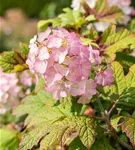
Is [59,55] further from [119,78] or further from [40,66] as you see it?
[119,78]

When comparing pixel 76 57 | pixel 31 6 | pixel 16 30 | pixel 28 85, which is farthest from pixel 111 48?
pixel 31 6

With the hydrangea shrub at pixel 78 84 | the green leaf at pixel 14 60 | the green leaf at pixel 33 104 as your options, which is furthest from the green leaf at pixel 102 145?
the green leaf at pixel 14 60

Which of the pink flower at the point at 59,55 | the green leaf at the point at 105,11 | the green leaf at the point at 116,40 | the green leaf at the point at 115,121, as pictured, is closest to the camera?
the pink flower at the point at 59,55

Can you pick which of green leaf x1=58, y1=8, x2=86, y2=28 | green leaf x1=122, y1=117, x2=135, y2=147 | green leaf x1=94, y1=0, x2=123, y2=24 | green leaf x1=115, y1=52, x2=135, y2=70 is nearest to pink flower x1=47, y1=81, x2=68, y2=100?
green leaf x1=122, y1=117, x2=135, y2=147

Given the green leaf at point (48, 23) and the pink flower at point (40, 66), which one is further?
the green leaf at point (48, 23)

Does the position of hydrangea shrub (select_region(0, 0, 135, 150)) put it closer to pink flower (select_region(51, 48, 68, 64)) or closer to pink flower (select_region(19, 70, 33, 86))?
pink flower (select_region(51, 48, 68, 64))

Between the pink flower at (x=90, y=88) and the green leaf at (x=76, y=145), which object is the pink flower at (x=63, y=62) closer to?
the pink flower at (x=90, y=88)
